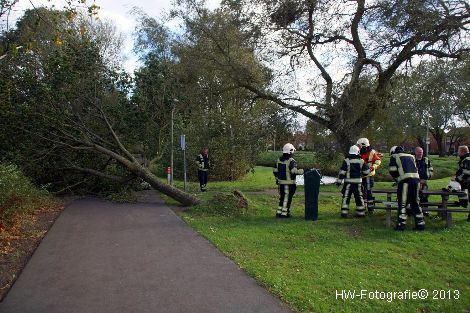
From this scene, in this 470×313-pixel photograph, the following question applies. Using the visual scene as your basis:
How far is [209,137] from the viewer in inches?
948

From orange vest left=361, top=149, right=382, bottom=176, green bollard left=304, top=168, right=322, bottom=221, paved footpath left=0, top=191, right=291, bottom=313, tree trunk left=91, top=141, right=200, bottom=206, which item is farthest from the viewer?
tree trunk left=91, top=141, right=200, bottom=206

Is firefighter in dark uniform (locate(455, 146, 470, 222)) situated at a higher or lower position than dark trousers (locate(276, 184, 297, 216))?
higher

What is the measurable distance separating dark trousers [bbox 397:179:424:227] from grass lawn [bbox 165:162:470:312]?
0.31 metres

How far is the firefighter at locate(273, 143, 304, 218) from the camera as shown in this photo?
35.8 feet

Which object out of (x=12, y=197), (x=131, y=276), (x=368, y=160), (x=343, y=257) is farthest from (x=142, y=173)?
(x=343, y=257)

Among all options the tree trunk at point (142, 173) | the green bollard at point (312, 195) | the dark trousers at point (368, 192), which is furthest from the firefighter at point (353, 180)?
the tree trunk at point (142, 173)

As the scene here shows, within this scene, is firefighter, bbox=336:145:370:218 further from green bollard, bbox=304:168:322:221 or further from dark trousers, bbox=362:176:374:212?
green bollard, bbox=304:168:322:221

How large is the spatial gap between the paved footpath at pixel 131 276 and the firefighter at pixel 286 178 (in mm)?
2737

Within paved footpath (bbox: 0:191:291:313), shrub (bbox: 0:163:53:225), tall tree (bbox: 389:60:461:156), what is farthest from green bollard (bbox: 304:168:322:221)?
tall tree (bbox: 389:60:461:156)

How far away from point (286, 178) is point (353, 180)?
1.69 metres

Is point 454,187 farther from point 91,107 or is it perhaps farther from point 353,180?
point 91,107

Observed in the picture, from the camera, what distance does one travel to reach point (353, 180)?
35.5 ft

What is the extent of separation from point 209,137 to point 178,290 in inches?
742

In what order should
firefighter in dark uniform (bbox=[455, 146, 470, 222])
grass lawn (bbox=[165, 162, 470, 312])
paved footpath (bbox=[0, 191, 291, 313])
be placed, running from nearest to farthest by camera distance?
paved footpath (bbox=[0, 191, 291, 313]) < grass lawn (bbox=[165, 162, 470, 312]) < firefighter in dark uniform (bbox=[455, 146, 470, 222])
